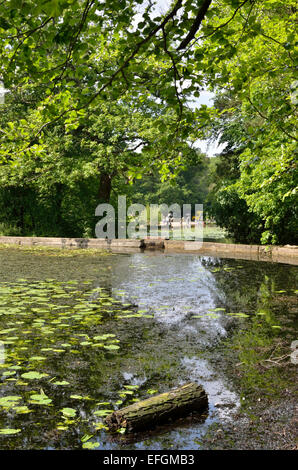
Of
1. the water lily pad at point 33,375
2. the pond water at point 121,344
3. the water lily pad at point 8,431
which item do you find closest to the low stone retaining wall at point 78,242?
the pond water at point 121,344

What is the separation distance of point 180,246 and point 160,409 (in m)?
16.6

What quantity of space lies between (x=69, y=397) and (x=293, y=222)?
46.7 ft

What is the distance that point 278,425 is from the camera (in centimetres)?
367

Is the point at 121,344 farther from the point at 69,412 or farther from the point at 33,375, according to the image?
the point at 69,412

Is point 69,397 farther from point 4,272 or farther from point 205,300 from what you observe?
point 4,272

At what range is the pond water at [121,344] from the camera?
368cm

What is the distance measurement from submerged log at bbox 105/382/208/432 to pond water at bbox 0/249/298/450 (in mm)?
97

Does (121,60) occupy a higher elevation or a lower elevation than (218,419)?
higher

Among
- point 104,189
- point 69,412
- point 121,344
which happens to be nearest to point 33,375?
point 69,412

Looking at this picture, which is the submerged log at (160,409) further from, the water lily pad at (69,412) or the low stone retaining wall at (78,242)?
the low stone retaining wall at (78,242)

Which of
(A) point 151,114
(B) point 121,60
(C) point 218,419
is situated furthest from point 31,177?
(C) point 218,419
